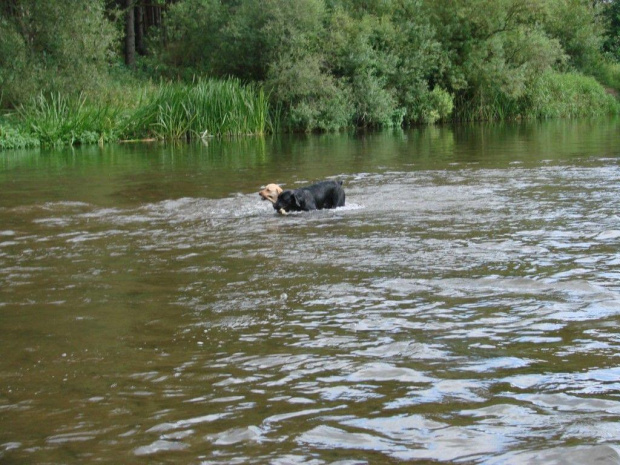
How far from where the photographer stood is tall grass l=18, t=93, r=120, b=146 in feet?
89.8

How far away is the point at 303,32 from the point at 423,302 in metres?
30.8

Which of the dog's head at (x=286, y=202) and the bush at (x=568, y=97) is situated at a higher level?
the bush at (x=568, y=97)

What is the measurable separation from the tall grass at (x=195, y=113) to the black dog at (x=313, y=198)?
18.7 metres

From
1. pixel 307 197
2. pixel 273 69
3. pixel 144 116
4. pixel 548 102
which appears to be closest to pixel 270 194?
pixel 307 197

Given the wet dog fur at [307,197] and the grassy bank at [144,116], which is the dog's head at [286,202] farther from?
the grassy bank at [144,116]

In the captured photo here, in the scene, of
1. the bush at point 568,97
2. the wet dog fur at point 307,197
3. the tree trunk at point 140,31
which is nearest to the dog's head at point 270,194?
the wet dog fur at point 307,197

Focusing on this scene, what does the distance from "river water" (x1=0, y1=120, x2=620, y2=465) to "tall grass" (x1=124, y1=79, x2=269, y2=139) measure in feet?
57.5

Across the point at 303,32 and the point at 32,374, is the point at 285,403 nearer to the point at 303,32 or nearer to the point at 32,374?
the point at 32,374

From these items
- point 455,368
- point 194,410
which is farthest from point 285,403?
point 455,368

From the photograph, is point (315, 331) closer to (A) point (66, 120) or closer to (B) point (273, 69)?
(A) point (66, 120)

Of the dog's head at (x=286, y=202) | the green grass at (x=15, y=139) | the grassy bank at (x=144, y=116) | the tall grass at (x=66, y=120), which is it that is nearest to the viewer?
the dog's head at (x=286, y=202)

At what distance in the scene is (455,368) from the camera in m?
4.78

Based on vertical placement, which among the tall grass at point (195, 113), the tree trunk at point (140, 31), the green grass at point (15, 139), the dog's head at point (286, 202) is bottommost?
the dog's head at point (286, 202)

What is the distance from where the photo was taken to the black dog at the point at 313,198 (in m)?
11.6
